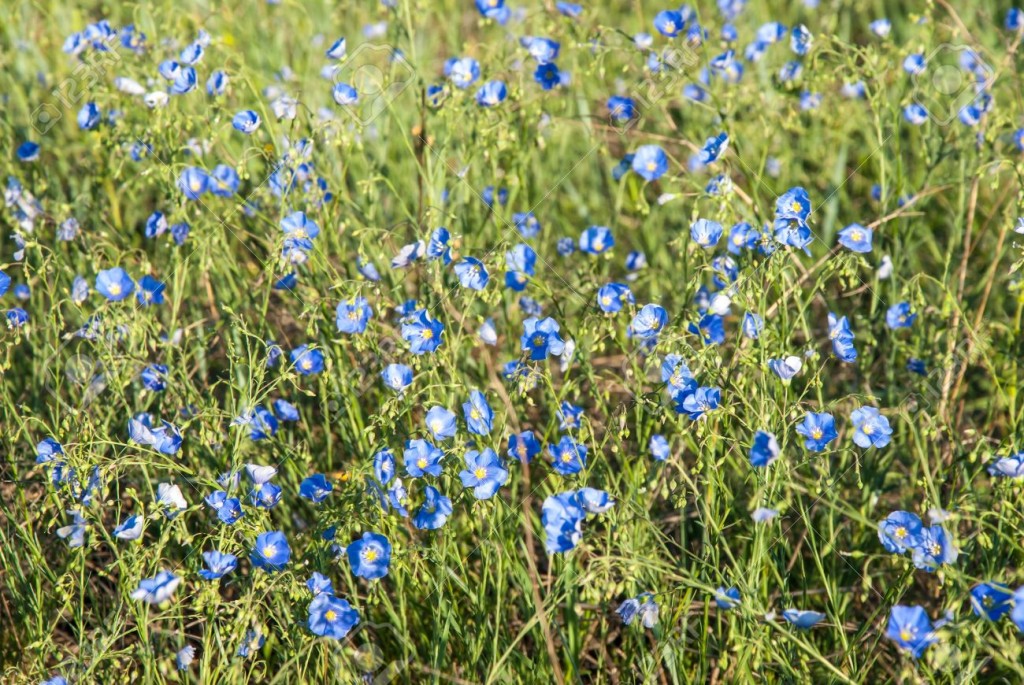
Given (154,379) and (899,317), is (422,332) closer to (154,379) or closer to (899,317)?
(154,379)

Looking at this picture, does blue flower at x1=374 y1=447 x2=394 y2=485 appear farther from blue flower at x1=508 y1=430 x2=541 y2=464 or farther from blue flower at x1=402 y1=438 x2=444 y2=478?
blue flower at x1=508 y1=430 x2=541 y2=464

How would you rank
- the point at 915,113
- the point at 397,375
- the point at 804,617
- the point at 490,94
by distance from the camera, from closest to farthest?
the point at 804,617 < the point at 397,375 < the point at 490,94 < the point at 915,113

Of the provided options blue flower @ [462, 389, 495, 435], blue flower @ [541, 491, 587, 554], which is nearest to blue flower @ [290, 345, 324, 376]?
blue flower @ [462, 389, 495, 435]

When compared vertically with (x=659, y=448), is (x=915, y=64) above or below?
above

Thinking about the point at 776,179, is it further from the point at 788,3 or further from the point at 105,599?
the point at 105,599

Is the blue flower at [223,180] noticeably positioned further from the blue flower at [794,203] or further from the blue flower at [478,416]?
the blue flower at [794,203]

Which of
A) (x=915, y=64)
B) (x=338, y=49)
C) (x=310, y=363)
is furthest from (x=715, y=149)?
(x=310, y=363)

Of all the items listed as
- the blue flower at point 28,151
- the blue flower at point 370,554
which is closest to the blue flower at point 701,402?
the blue flower at point 370,554

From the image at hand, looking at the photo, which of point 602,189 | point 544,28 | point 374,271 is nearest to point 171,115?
point 374,271
